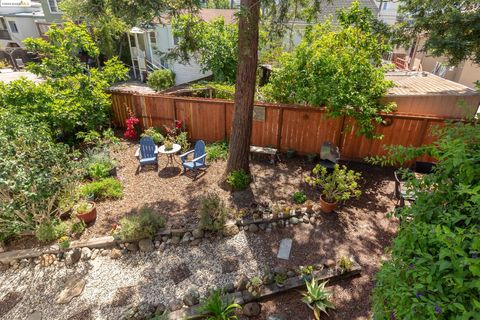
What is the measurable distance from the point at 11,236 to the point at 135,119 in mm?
5401

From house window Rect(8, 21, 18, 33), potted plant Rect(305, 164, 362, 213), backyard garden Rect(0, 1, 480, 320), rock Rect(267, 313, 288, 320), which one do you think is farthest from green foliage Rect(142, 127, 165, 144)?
house window Rect(8, 21, 18, 33)

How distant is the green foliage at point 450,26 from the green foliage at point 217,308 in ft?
23.3

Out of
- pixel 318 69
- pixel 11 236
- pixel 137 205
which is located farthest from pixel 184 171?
pixel 318 69

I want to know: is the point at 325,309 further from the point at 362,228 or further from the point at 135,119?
the point at 135,119

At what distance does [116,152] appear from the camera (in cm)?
921

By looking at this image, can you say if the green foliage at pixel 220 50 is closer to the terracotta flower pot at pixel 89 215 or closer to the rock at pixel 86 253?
the terracotta flower pot at pixel 89 215

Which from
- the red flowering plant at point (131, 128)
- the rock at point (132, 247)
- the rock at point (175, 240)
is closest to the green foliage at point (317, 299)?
the rock at point (175, 240)

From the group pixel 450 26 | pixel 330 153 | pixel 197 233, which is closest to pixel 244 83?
pixel 330 153

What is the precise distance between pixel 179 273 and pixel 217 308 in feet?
4.10

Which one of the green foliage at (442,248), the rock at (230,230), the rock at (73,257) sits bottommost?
the rock at (73,257)

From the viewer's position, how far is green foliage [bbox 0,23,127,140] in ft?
25.6

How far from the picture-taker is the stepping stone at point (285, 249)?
506cm

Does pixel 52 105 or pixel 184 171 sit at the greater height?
pixel 52 105

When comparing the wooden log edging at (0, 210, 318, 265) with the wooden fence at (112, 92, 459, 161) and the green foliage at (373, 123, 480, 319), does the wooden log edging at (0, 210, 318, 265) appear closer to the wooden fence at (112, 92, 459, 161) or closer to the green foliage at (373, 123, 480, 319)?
the green foliage at (373, 123, 480, 319)
